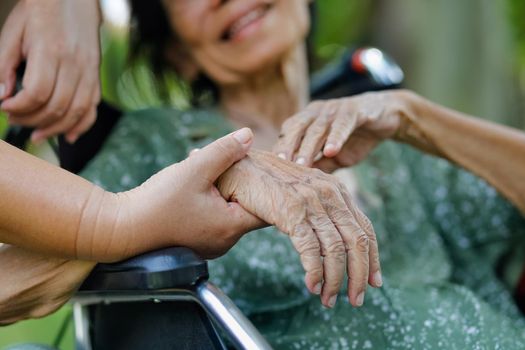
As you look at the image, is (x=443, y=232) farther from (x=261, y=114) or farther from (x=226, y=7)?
(x=226, y=7)

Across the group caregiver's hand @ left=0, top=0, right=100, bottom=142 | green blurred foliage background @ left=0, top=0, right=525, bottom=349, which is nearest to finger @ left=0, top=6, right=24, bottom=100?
caregiver's hand @ left=0, top=0, right=100, bottom=142

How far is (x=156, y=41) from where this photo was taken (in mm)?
2186

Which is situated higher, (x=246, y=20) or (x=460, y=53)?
(x=246, y=20)

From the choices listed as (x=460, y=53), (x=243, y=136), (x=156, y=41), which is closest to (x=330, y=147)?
(x=243, y=136)

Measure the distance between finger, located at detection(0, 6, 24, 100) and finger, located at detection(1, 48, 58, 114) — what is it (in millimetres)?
27

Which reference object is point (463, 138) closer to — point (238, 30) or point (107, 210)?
point (238, 30)

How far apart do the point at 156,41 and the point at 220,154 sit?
3.44 ft

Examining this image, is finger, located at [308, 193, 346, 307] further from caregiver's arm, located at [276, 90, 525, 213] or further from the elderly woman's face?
the elderly woman's face

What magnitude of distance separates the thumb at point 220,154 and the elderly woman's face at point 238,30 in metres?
0.76

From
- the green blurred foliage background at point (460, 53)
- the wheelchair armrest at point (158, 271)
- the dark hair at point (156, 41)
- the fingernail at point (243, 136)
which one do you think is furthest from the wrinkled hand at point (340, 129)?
the green blurred foliage background at point (460, 53)

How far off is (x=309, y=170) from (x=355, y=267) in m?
0.18

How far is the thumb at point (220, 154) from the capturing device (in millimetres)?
1188

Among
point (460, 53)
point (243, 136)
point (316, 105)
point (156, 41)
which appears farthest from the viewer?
point (460, 53)

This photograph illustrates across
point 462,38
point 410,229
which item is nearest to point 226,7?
point 410,229
